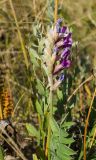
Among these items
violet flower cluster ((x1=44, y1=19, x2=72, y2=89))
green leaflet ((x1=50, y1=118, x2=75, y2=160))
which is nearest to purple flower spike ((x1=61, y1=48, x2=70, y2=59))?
violet flower cluster ((x1=44, y1=19, x2=72, y2=89))

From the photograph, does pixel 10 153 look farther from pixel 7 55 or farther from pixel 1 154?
pixel 7 55

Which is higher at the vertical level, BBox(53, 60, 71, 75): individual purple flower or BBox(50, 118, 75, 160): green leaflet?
BBox(53, 60, 71, 75): individual purple flower

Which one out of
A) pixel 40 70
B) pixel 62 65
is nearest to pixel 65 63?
pixel 62 65

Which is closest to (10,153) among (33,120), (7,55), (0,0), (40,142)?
(40,142)

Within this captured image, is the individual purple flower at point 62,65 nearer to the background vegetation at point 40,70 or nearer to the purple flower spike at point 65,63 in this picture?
the purple flower spike at point 65,63

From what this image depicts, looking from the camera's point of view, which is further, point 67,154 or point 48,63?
point 67,154

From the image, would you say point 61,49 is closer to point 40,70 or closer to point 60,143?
point 60,143

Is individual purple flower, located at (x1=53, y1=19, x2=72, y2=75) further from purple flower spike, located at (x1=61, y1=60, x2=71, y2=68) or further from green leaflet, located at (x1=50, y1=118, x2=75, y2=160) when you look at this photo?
green leaflet, located at (x1=50, y1=118, x2=75, y2=160)

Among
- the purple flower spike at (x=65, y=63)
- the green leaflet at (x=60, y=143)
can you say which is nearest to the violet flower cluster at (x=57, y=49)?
the purple flower spike at (x=65, y=63)
